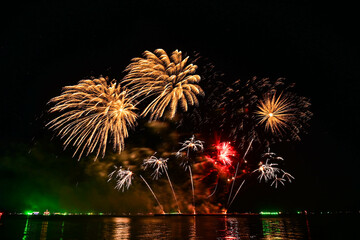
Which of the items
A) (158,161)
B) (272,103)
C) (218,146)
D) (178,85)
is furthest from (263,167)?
(178,85)

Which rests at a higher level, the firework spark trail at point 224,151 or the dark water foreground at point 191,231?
the firework spark trail at point 224,151

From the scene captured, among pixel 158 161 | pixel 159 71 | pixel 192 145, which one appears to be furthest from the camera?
pixel 158 161

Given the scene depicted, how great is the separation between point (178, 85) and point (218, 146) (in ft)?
33.7

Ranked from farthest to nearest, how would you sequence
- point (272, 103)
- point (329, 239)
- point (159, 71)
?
point (272, 103), point (159, 71), point (329, 239)

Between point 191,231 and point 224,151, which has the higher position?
point 224,151

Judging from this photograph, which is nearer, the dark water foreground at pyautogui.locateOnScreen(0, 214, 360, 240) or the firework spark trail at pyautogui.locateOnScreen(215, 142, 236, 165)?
the dark water foreground at pyautogui.locateOnScreen(0, 214, 360, 240)

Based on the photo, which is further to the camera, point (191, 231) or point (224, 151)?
point (224, 151)

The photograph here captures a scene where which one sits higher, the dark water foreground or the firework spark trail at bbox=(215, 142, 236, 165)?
the firework spark trail at bbox=(215, 142, 236, 165)

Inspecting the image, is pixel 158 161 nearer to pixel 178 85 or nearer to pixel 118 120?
pixel 118 120

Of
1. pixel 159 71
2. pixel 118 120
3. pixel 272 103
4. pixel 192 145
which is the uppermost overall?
pixel 159 71

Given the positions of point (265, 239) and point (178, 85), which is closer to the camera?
point (265, 239)

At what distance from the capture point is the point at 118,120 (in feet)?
77.6

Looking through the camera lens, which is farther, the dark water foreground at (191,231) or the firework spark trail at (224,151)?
the firework spark trail at (224,151)

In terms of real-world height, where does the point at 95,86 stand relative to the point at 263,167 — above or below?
above
